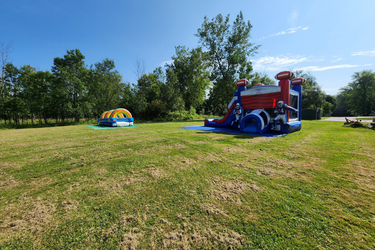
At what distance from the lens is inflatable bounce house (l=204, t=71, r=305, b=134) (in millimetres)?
7109

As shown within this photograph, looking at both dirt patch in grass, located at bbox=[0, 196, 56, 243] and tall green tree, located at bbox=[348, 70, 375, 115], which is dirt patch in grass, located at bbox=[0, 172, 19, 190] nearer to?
dirt patch in grass, located at bbox=[0, 196, 56, 243]

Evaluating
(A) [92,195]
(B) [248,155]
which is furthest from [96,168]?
(B) [248,155]

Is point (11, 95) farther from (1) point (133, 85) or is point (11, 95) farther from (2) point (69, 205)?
(2) point (69, 205)

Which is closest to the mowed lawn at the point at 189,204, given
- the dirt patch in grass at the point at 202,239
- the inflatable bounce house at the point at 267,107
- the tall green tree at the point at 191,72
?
the dirt patch in grass at the point at 202,239

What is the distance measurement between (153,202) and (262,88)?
26.0ft

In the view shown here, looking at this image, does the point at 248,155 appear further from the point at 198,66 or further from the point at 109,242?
the point at 198,66

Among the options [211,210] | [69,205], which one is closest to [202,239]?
[211,210]

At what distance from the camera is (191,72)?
80.5 feet

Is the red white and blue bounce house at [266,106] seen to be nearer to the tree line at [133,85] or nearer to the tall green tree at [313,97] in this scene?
the tree line at [133,85]

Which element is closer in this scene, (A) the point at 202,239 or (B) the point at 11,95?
(A) the point at 202,239

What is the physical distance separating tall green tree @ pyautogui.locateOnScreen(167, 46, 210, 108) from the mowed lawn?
913 inches

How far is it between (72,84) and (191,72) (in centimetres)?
1660

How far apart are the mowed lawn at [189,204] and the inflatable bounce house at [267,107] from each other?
4266mm

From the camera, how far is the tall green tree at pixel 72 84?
16.3 m
